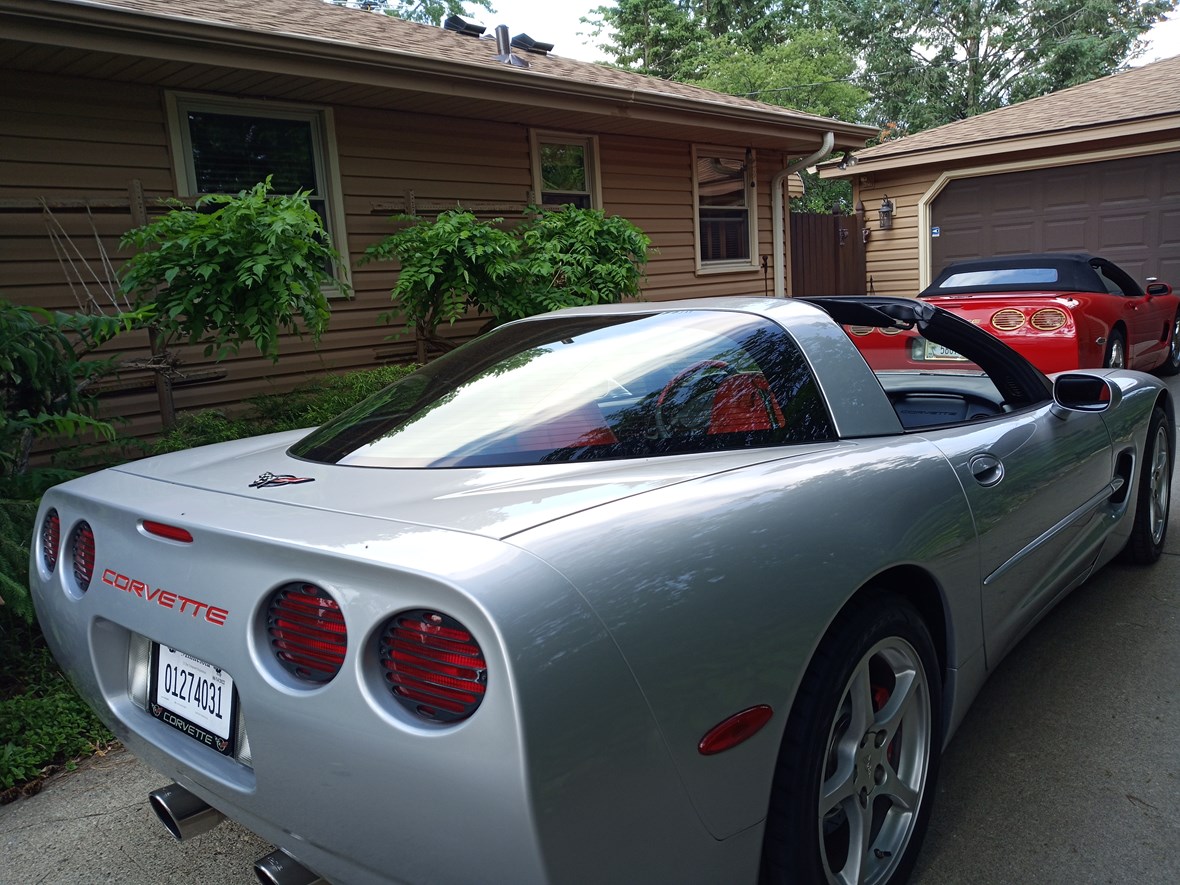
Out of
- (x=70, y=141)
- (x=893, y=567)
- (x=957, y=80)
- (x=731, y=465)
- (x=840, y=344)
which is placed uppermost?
(x=957, y=80)

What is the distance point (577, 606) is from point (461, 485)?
52cm

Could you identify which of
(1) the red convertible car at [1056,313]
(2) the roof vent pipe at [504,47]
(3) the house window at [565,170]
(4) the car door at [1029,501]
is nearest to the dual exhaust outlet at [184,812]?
(4) the car door at [1029,501]

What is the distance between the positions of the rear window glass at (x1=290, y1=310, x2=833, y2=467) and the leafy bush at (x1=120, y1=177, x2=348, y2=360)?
2971 millimetres

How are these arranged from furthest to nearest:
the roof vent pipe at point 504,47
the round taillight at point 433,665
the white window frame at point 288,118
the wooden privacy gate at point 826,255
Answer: the wooden privacy gate at point 826,255 → the roof vent pipe at point 504,47 → the white window frame at point 288,118 → the round taillight at point 433,665

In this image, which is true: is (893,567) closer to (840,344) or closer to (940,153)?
(840,344)

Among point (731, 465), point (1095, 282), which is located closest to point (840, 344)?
point (731, 465)

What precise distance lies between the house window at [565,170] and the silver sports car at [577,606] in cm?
720

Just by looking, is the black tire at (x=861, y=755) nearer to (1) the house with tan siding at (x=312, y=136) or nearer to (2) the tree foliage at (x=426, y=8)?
(1) the house with tan siding at (x=312, y=136)

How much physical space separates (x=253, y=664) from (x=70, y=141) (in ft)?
20.3

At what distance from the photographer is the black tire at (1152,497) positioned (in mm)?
4008

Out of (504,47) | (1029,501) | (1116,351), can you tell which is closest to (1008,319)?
(1116,351)

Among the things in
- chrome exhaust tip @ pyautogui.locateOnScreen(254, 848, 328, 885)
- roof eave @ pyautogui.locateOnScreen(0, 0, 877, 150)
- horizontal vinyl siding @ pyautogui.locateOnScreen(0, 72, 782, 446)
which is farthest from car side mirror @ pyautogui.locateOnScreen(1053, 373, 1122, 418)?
roof eave @ pyautogui.locateOnScreen(0, 0, 877, 150)

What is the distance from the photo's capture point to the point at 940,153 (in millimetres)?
14586

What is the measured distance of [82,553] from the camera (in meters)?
2.16
